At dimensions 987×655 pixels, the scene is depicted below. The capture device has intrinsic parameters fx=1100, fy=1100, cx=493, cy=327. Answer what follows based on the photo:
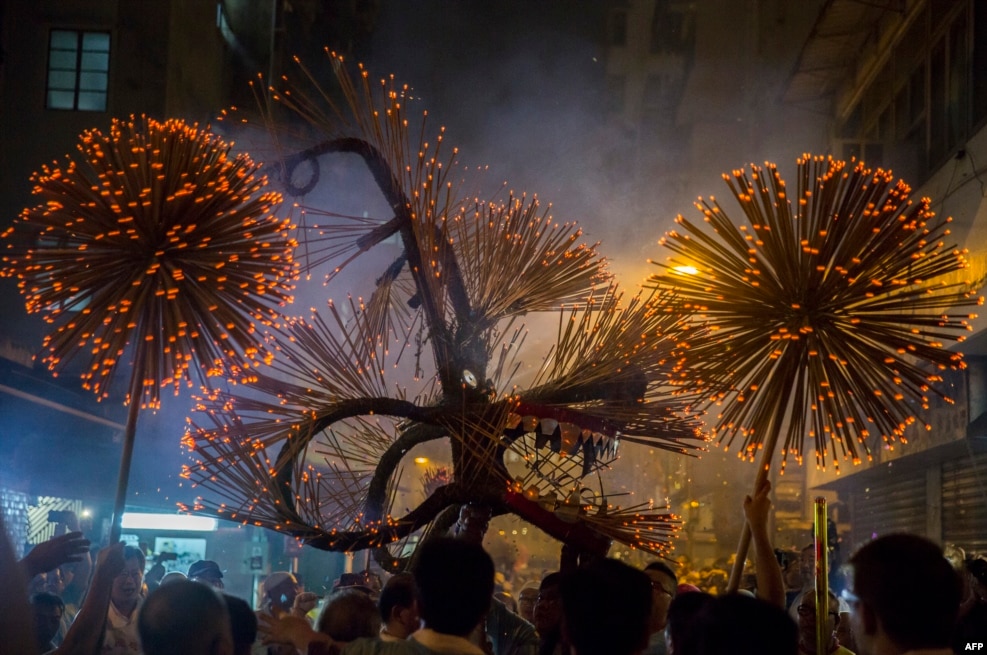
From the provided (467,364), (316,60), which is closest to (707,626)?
(467,364)

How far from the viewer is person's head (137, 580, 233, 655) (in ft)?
10.9

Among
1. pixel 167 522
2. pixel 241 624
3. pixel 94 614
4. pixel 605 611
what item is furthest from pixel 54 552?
pixel 167 522

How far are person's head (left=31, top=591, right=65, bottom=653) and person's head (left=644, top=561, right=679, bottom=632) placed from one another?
3564 millimetres

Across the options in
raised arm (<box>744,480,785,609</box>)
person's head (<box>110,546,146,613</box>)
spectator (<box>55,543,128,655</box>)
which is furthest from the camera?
person's head (<box>110,546,146,613</box>)

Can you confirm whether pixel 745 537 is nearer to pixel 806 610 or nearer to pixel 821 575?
pixel 821 575

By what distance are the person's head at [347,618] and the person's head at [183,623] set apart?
Result: 143cm

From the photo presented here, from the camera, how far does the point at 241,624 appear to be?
13.5 ft

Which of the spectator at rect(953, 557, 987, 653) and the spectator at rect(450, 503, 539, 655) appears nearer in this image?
the spectator at rect(953, 557, 987, 653)

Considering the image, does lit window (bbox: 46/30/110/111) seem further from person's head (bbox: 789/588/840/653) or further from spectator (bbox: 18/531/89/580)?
spectator (bbox: 18/531/89/580)

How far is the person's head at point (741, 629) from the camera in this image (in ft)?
10.2

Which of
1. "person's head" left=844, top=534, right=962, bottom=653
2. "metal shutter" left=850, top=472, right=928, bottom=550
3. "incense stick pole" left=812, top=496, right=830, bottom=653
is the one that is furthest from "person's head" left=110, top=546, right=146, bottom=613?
"metal shutter" left=850, top=472, right=928, bottom=550

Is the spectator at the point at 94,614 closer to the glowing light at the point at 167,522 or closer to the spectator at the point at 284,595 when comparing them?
the spectator at the point at 284,595

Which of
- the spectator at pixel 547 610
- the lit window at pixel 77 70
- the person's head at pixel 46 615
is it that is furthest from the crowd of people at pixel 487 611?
the lit window at pixel 77 70

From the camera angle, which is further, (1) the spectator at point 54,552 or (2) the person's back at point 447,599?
(1) the spectator at point 54,552
